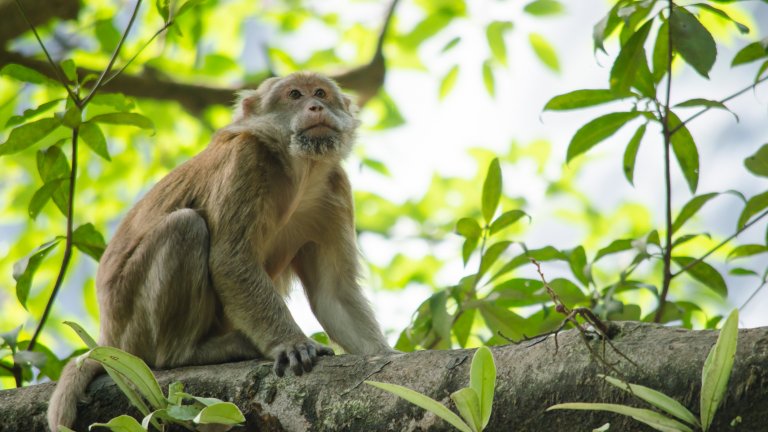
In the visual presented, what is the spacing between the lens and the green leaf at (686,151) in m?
3.96

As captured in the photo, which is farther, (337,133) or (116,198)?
(116,198)

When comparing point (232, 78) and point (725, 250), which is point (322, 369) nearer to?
point (725, 250)

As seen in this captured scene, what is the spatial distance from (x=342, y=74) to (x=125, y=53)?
2.63 m

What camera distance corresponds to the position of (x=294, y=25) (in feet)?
34.3

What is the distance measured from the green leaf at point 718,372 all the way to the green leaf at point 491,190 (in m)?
2.15

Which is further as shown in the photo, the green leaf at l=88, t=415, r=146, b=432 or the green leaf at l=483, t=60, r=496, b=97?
the green leaf at l=483, t=60, r=496, b=97

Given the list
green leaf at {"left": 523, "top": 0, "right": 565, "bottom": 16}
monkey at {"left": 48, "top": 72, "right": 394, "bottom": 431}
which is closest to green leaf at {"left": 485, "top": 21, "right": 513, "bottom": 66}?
green leaf at {"left": 523, "top": 0, "right": 565, "bottom": 16}

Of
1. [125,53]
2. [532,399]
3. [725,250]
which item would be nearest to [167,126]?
[125,53]

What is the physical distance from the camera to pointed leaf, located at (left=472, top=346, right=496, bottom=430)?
247cm

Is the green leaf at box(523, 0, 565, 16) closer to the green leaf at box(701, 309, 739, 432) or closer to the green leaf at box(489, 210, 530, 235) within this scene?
the green leaf at box(489, 210, 530, 235)

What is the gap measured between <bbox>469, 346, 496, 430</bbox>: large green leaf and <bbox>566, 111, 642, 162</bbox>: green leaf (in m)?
1.75

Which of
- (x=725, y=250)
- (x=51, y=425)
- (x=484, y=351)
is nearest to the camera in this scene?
(x=484, y=351)

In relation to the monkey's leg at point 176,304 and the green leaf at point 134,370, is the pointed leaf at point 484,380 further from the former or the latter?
the monkey's leg at point 176,304

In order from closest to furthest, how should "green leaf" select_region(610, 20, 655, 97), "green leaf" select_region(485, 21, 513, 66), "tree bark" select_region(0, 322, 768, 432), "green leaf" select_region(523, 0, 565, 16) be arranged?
"tree bark" select_region(0, 322, 768, 432), "green leaf" select_region(610, 20, 655, 97), "green leaf" select_region(523, 0, 565, 16), "green leaf" select_region(485, 21, 513, 66)
